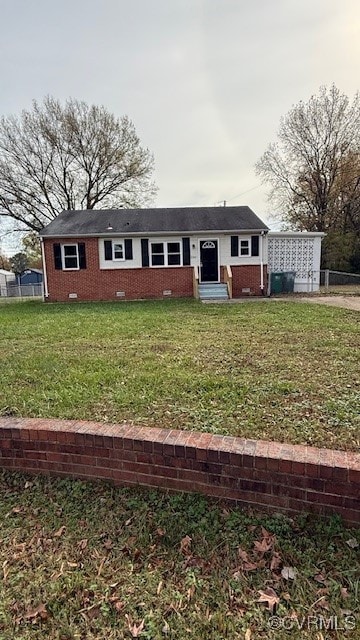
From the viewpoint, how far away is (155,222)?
55.8 ft

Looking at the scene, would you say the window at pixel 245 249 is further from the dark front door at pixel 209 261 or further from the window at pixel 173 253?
the window at pixel 173 253

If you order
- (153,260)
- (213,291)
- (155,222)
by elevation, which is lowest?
(213,291)

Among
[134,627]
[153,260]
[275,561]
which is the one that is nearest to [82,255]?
[153,260]

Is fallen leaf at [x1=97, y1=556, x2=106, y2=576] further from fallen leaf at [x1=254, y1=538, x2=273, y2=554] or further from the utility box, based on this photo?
→ the utility box

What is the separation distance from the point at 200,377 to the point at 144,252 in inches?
497

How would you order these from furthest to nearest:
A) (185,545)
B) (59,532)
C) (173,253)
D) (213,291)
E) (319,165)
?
1. (319,165)
2. (173,253)
3. (213,291)
4. (59,532)
5. (185,545)

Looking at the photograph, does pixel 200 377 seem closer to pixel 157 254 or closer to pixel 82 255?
pixel 157 254

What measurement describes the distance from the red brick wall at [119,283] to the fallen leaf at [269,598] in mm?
14640

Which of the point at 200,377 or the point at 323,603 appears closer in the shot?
the point at 323,603

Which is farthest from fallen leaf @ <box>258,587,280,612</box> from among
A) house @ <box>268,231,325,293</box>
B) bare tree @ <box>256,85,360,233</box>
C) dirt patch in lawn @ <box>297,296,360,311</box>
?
bare tree @ <box>256,85,360,233</box>

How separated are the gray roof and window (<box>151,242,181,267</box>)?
0.61 m

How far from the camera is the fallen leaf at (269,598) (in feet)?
5.72

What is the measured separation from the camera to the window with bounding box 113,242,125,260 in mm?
16156

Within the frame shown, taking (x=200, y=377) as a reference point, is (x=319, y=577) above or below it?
below
